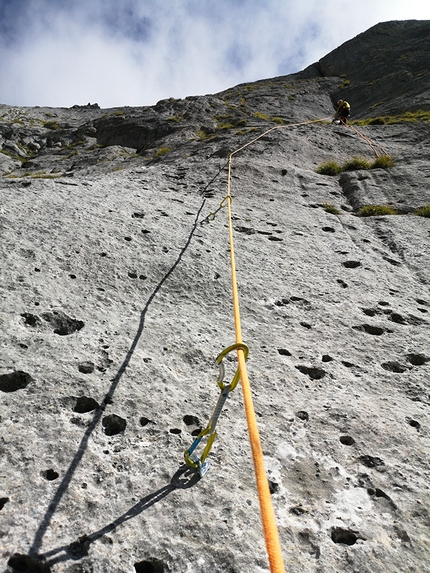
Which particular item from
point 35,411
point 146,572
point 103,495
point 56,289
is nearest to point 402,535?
point 146,572

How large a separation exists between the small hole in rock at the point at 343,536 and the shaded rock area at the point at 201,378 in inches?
0.5

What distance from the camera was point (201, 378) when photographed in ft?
11.3

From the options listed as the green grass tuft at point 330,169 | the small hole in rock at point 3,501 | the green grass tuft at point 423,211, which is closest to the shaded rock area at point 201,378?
the small hole in rock at point 3,501

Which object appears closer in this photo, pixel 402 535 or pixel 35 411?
pixel 402 535

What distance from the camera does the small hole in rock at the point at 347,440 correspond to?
9.73 ft

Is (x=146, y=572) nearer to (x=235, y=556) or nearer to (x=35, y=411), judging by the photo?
(x=235, y=556)

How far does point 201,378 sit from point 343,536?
5.13ft

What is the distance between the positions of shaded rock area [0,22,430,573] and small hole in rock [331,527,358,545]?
0.04ft

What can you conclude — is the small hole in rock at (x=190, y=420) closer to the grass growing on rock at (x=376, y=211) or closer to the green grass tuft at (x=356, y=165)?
the grass growing on rock at (x=376, y=211)

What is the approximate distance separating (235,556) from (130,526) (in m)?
0.58

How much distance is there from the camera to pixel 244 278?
5129 millimetres

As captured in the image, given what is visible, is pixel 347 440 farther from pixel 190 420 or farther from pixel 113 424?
pixel 113 424

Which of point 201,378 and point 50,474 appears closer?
point 50,474

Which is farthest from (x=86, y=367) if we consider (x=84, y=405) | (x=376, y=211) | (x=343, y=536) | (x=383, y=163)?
(x=383, y=163)
